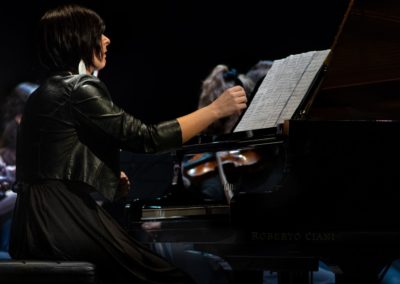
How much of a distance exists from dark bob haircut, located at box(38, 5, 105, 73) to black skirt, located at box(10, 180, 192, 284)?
0.42m

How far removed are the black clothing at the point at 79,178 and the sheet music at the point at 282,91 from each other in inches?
28.4

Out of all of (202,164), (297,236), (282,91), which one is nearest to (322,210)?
(297,236)

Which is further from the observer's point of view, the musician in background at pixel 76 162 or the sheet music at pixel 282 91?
the sheet music at pixel 282 91

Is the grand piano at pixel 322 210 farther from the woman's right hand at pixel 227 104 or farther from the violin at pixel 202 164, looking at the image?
the violin at pixel 202 164

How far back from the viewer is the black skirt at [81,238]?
6.72 feet

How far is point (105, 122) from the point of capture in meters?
2.06

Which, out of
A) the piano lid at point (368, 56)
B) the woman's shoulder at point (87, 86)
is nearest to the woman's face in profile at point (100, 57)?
the woman's shoulder at point (87, 86)

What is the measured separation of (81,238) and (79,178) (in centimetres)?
19

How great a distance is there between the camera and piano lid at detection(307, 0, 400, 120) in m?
2.62

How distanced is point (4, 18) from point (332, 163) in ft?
15.2

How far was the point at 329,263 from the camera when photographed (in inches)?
86.2

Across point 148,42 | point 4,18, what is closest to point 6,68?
point 4,18

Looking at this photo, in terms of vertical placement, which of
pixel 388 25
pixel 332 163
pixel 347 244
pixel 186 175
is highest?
pixel 388 25

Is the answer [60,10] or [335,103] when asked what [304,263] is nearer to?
[335,103]
